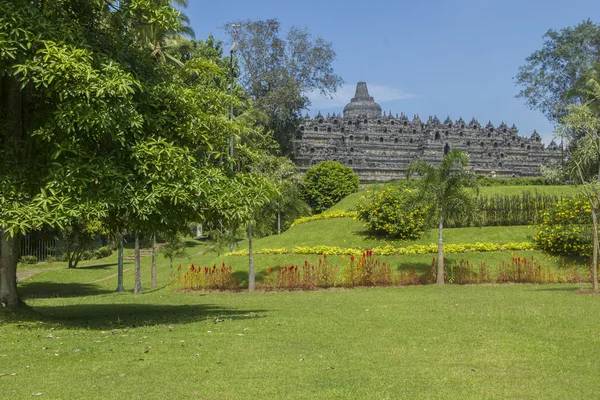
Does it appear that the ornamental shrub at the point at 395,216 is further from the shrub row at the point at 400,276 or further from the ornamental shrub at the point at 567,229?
the shrub row at the point at 400,276

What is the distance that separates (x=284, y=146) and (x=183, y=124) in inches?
1703

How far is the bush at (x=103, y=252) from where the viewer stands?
1591 inches

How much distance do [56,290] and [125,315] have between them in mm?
14479

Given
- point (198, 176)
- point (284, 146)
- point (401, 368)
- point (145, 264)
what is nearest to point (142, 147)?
point (198, 176)

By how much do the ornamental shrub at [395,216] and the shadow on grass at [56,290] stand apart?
12014mm

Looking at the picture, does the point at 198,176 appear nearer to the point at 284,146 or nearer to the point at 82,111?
the point at 82,111

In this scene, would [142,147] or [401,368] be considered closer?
[401,368]

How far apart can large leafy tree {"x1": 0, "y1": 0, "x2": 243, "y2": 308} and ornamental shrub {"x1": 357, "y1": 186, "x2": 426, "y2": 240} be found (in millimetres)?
15821

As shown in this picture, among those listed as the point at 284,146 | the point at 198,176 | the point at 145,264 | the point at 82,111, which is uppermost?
the point at 284,146

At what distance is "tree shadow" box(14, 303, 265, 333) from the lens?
486 inches

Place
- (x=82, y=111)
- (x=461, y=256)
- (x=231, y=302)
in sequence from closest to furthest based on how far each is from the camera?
(x=82, y=111) → (x=231, y=302) → (x=461, y=256)

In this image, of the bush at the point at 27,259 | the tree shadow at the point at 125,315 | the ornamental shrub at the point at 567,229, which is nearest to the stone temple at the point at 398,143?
the bush at the point at 27,259

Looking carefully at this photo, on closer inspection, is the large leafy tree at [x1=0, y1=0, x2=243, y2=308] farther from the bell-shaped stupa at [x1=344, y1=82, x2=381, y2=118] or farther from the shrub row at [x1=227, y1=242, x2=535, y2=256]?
the bell-shaped stupa at [x1=344, y1=82, x2=381, y2=118]

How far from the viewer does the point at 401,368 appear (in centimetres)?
776
